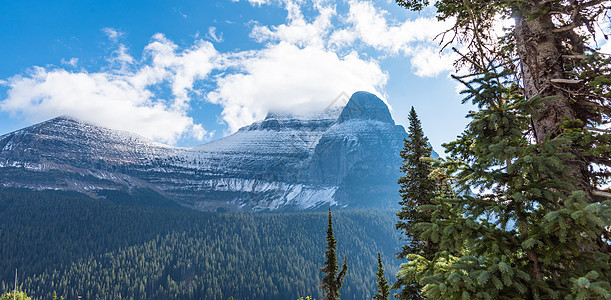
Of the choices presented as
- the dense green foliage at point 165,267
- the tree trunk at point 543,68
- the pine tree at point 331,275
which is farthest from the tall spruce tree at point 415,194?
the dense green foliage at point 165,267

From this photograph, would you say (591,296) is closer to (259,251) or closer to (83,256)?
(259,251)

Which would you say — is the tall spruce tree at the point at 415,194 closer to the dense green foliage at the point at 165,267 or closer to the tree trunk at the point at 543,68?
the tree trunk at the point at 543,68

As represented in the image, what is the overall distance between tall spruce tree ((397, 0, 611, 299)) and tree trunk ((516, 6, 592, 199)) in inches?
0.7

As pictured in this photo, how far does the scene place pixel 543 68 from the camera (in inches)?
228

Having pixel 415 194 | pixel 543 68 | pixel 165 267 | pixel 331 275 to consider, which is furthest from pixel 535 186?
pixel 165 267

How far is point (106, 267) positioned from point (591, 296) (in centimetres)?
20372

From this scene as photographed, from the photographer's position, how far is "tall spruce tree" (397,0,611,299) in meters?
3.89

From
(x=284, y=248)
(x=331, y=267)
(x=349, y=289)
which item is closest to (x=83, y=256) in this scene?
(x=284, y=248)

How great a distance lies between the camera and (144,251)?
594ft

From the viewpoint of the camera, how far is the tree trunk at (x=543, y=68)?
17.8 ft

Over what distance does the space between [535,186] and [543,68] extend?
2.75 metres

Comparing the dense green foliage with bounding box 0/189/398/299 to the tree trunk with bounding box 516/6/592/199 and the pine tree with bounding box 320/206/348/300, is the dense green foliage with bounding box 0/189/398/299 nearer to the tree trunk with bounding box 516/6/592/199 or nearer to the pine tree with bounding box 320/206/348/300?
the pine tree with bounding box 320/206/348/300

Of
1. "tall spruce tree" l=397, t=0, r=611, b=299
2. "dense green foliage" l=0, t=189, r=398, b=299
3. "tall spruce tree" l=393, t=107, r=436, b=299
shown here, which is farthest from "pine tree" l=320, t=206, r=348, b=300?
"dense green foliage" l=0, t=189, r=398, b=299

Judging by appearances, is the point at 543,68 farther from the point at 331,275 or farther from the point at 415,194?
the point at 331,275
